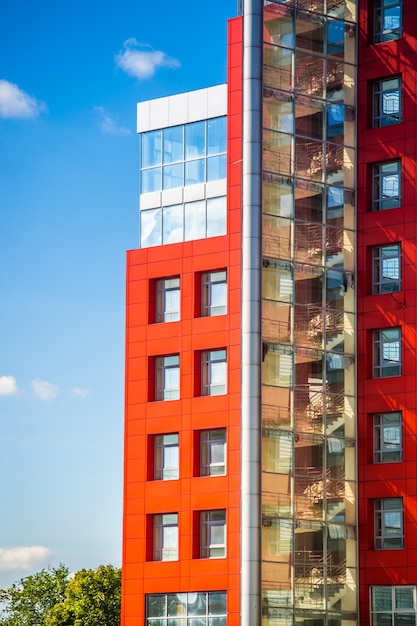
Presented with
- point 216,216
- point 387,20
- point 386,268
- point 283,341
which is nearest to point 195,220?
point 216,216

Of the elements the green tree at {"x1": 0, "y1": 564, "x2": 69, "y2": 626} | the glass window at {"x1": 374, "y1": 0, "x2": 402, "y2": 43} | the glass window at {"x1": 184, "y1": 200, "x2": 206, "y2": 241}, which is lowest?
the green tree at {"x1": 0, "y1": 564, "x2": 69, "y2": 626}

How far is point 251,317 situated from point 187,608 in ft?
45.7

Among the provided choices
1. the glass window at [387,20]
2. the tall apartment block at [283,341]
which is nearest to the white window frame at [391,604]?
the tall apartment block at [283,341]

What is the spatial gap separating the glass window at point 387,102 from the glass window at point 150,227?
11993mm

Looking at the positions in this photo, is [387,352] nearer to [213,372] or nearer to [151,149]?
[213,372]

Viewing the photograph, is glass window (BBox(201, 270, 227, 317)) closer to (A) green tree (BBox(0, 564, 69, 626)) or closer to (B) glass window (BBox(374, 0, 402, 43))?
(B) glass window (BBox(374, 0, 402, 43))

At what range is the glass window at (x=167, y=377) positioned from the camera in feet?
207

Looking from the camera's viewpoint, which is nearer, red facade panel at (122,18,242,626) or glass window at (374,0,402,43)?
red facade panel at (122,18,242,626)

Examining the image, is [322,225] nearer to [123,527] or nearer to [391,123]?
[391,123]

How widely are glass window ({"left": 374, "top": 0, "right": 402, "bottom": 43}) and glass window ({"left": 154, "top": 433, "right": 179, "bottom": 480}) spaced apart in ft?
72.4

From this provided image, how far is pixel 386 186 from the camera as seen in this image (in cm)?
6188

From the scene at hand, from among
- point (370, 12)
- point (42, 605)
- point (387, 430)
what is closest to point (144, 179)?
point (370, 12)

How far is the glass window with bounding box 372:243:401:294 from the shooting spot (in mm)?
60656

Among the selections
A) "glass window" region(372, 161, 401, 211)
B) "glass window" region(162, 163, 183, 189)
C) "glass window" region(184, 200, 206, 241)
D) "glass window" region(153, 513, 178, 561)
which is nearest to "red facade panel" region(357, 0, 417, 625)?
"glass window" region(372, 161, 401, 211)
